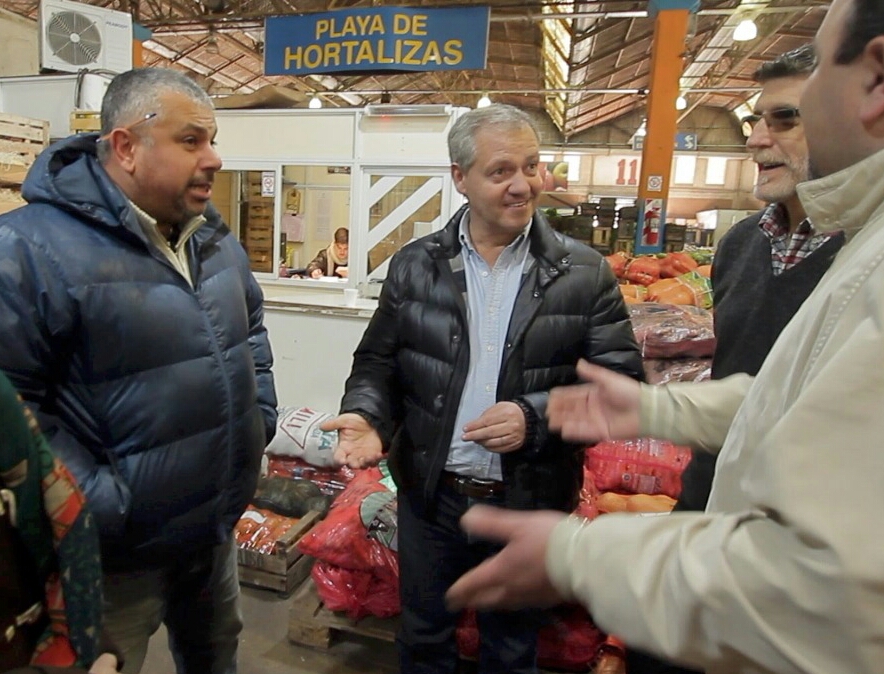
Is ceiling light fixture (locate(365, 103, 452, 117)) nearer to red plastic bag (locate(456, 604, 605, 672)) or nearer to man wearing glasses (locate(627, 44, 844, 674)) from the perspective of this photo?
man wearing glasses (locate(627, 44, 844, 674))

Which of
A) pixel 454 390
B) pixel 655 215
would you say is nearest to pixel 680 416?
pixel 454 390

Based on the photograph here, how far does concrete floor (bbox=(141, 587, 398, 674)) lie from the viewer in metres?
2.29

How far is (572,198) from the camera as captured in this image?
16578 millimetres

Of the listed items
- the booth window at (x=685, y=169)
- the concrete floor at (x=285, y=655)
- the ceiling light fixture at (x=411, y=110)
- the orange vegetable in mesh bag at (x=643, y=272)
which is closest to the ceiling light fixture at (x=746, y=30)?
the orange vegetable in mesh bag at (x=643, y=272)

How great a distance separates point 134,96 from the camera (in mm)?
1444

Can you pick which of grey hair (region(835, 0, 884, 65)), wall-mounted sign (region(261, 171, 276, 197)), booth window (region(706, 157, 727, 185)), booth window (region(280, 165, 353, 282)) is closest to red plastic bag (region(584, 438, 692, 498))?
grey hair (region(835, 0, 884, 65))

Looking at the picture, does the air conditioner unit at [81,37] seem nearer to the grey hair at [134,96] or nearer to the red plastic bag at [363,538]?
the grey hair at [134,96]

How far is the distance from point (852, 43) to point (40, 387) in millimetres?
1495

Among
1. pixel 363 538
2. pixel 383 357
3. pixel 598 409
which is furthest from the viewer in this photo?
pixel 363 538

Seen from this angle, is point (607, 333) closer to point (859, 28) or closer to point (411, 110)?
point (859, 28)

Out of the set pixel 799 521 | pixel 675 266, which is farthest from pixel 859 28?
pixel 675 266

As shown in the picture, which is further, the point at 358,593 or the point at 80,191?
the point at 358,593

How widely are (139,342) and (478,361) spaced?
0.85m

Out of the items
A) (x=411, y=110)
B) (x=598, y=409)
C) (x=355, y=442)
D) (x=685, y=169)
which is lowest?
(x=355, y=442)
